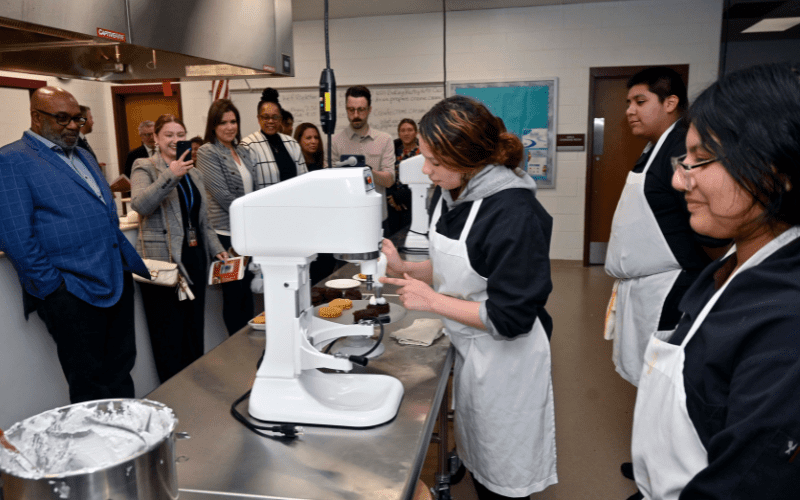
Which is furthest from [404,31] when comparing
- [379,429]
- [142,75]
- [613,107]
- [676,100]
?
[379,429]

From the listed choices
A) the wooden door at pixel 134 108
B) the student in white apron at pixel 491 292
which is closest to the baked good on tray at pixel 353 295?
the student in white apron at pixel 491 292

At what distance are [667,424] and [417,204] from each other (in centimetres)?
225

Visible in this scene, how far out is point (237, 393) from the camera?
51.5 inches

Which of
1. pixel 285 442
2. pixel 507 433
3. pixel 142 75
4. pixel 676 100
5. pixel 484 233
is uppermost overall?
pixel 142 75

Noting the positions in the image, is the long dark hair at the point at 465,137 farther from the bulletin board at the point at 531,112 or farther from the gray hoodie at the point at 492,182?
the bulletin board at the point at 531,112

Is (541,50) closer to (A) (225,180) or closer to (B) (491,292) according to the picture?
(A) (225,180)

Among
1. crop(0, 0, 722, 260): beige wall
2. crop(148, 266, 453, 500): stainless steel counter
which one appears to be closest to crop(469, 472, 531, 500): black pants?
crop(148, 266, 453, 500): stainless steel counter

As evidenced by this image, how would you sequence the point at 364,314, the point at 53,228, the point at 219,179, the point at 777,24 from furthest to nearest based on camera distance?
1. the point at 777,24
2. the point at 219,179
3. the point at 53,228
4. the point at 364,314

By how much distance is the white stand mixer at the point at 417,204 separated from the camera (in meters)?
2.93

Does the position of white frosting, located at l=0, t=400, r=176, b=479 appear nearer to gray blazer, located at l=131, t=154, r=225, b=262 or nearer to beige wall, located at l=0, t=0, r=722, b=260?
gray blazer, located at l=131, t=154, r=225, b=262

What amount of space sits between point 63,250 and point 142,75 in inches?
37.9

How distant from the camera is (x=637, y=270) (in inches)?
83.5

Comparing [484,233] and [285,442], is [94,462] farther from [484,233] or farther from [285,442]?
[484,233]

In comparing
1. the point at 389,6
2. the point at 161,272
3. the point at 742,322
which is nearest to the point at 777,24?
the point at 389,6
